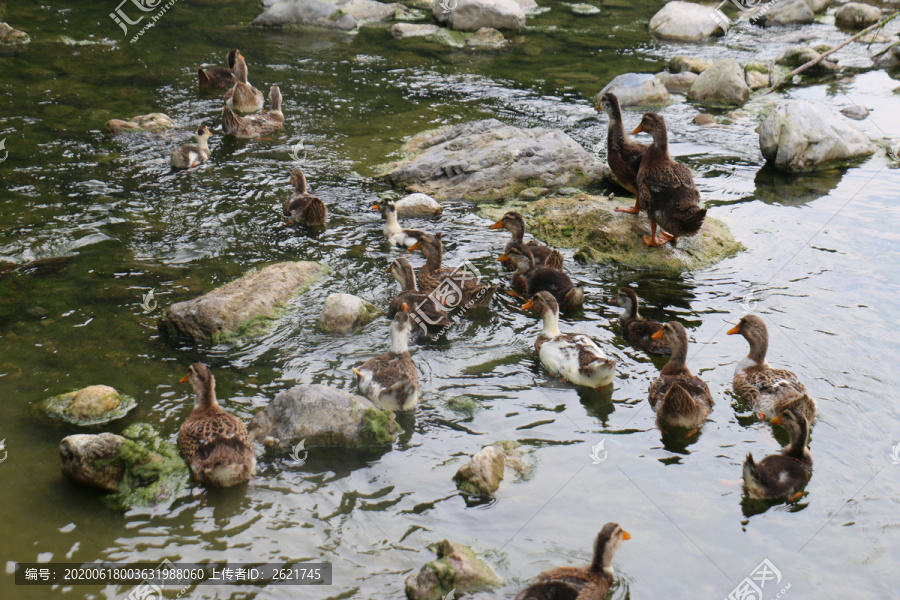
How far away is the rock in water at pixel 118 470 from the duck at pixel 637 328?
4711 mm

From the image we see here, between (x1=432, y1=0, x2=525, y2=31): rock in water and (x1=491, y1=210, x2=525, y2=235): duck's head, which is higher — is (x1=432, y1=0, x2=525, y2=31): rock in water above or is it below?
above

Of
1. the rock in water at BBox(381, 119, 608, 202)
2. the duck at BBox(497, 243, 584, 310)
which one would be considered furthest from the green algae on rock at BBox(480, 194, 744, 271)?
the duck at BBox(497, 243, 584, 310)

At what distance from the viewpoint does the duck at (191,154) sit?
36.9 feet

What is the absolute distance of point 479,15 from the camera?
70.1 feet

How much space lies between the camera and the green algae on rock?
9266mm

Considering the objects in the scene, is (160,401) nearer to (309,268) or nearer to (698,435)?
(309,268)

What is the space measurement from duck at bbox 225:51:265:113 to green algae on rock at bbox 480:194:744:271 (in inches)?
275

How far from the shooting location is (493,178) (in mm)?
11227

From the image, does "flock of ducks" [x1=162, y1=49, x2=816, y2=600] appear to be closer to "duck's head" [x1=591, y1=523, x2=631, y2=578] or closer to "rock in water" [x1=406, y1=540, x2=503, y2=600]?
"duck's head" [x1=591, y1=523, x2=631, y2=578]

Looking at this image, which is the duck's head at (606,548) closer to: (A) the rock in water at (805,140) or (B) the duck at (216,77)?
(A) the rock in water at (805,140)

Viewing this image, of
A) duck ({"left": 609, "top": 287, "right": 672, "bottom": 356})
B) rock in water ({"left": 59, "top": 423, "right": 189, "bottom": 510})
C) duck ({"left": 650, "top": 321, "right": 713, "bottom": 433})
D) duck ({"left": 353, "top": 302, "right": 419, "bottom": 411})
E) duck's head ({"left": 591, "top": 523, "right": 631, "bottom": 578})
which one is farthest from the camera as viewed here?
duck ({"left": 609, "top": 287, "right": 672, "bottom": 356})

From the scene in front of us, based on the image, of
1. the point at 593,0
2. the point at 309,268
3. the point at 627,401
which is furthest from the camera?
the point at 593,0

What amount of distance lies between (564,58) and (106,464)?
1679 cm

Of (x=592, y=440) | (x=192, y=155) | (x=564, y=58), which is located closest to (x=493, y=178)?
(x=192, y=155)
